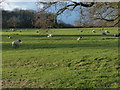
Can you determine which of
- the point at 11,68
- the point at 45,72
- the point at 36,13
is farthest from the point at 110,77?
the point at 11,68

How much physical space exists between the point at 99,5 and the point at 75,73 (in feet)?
11.8

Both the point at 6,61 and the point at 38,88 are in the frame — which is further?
the point at 6,61

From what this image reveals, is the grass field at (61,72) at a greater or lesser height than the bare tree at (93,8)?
lesser

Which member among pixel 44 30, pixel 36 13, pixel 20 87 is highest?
pixel 36 13

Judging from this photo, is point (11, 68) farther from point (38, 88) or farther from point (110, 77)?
point (110, 77)

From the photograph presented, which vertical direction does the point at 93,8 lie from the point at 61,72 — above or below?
above

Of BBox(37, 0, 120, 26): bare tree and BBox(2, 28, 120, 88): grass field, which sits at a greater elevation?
BBox(37, 0, 120, 26): bare tree

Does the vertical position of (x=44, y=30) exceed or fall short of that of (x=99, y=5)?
it falls short

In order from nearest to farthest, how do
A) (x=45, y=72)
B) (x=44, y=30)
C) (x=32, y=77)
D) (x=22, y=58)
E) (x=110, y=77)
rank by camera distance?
(x=110, y=77), (x=32, y=77), (x=45, y=72), (x=44, y=30), (x=22, y=58)

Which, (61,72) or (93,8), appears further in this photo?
(93,8)

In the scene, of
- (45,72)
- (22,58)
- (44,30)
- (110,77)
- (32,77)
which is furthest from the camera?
Result: (22,58)

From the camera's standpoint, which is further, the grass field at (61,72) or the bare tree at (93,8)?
the bare tree at (93,8)

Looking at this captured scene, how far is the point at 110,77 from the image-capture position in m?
9.10

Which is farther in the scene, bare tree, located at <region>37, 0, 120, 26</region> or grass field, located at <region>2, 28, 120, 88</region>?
bare tree, located at <region>37, 0, 120, 26</region>
